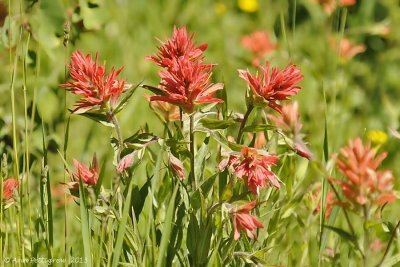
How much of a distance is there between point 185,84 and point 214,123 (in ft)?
0.34

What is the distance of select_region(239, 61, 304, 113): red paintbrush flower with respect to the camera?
4.94 ft

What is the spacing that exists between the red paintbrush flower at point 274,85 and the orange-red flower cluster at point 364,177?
0.28 metres

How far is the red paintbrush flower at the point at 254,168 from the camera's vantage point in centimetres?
148

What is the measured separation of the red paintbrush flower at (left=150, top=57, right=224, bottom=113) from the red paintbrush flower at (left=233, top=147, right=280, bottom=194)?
4.9 inches

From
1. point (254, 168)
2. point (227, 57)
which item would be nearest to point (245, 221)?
point (254, 168)

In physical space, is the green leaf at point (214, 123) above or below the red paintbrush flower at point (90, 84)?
below

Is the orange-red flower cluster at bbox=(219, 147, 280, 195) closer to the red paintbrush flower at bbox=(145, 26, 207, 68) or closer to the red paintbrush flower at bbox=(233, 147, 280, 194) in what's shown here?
the red paintbrush flower at bbox=(233, 147, 280, 194)

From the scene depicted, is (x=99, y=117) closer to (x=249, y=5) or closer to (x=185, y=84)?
(x=185, y=84)

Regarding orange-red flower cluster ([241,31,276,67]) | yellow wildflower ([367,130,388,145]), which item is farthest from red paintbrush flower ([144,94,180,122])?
orange-red flower cluster ([241,31,276,67])

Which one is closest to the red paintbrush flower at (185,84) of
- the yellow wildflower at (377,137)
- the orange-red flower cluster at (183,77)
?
the orange-red flower cluster at (183,77)

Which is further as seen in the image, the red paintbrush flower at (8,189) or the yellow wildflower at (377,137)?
the yellow wildflower at (377,137)

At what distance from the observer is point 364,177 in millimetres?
1236

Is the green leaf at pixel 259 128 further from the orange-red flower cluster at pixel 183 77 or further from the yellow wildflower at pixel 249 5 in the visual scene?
the yellow wildflower at pixel 249 5

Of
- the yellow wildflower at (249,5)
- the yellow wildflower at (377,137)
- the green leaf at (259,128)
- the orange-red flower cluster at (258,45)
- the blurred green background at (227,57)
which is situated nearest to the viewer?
the green leaf at (259,128)
